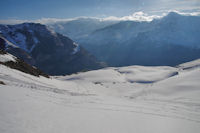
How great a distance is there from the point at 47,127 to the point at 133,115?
17.6 ft

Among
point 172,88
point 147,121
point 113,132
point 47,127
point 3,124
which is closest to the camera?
point 3,124

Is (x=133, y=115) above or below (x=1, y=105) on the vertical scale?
below

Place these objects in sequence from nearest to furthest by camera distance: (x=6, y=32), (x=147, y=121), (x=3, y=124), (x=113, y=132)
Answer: (x=3, y=124)
(x=113, y=132)
(x=147, y=121)
(x=6, y=32)

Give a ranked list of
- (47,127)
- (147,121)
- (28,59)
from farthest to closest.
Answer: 1. (28,59)
2. (147,121)
3. (47,127)

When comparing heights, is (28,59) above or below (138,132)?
above

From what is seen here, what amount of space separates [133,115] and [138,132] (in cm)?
236

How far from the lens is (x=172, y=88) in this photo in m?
26.9

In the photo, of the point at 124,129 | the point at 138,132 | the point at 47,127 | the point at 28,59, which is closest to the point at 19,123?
the point at 47,127

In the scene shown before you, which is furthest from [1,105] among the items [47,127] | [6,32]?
[6,32]

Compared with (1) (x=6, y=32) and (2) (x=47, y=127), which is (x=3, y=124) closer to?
(2) (x=47, y=127)

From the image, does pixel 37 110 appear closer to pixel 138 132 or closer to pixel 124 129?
pixel 124 129

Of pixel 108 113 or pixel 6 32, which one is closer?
pixel 108 113

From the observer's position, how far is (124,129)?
303 inches

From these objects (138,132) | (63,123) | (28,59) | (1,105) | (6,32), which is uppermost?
(6,32)
